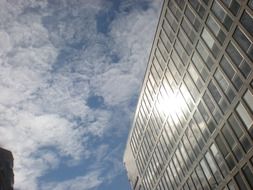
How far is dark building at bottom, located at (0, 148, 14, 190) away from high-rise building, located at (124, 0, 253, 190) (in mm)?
24929

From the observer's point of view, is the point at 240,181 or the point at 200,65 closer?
the point at 240,181

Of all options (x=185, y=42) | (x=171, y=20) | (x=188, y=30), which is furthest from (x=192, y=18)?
(x=171, y=20)

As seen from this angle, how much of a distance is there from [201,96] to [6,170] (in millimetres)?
36113

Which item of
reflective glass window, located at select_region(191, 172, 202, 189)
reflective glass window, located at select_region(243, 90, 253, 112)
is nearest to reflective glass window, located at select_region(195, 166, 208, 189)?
reflective glass window, located at select_region(191, 172, 202, 189)

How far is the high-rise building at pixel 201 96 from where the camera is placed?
29984 millimetres

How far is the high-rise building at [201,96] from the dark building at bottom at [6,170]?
81.8 feet

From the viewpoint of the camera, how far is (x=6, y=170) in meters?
54.3

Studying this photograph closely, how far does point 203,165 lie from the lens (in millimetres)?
38656

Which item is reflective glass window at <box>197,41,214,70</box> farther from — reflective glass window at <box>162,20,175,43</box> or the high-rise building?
reflective glass window at <box>162,20,175,43</box>

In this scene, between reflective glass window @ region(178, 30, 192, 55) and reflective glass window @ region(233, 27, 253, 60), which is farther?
reflective glass window @ region(178, 30, 192, 55)

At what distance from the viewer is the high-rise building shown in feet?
98.4

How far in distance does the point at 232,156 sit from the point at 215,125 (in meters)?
4.14

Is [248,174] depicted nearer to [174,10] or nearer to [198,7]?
[198,7]

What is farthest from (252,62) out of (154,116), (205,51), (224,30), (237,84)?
(154,116)
